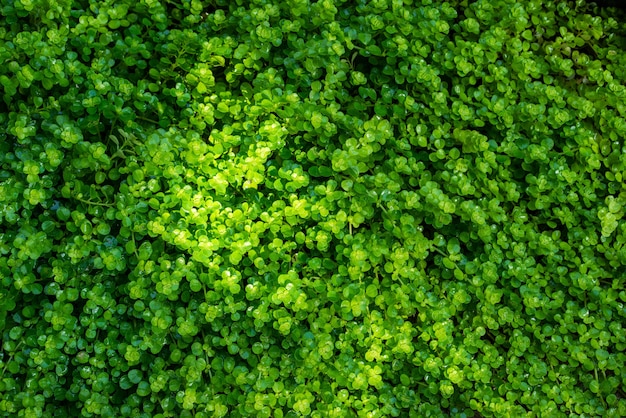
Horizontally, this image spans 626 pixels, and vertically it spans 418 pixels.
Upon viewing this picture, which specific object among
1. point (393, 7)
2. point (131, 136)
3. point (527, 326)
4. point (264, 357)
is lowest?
point (264, 357)

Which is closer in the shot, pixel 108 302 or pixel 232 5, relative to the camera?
pixel 108 302

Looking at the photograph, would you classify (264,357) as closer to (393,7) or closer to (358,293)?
(358,293)

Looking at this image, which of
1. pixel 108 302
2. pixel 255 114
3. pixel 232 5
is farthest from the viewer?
pixel 232 5

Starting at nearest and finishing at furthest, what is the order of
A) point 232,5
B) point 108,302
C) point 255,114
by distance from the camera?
point 108,302 → point 255,114 → point 232,5

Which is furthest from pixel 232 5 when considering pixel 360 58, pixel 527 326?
pixel 527 326

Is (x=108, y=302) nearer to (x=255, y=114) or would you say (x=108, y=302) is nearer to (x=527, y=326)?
(x=255, y=114)

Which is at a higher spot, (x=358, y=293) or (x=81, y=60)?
(x=81, y=60)
